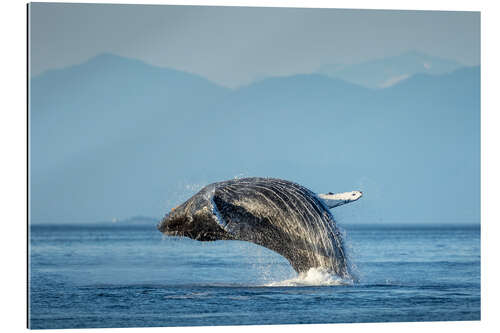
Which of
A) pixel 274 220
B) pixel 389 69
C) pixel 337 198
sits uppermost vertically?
pixel 389 69

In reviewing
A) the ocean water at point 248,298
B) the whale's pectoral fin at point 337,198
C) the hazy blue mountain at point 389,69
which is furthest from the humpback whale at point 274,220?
the hazy blue mountain at point 389,69

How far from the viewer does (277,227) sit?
1659 centimetres

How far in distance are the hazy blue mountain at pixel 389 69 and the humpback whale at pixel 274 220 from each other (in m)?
4.15

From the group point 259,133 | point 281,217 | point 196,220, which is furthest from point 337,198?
point 259,133

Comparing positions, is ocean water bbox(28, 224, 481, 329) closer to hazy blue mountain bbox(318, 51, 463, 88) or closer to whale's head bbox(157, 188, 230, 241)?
whale's head bbox(157, 188, 230, 241)

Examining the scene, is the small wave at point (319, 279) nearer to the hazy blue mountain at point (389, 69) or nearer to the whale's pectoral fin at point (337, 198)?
the whale's pectoral fin at point (337, 198)

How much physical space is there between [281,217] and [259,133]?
1983 centimetres

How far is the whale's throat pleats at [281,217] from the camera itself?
1627 centimetres

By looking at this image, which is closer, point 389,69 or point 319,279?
point 319,279

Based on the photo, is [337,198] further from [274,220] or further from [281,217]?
[274,220]

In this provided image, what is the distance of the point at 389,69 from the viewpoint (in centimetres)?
2203

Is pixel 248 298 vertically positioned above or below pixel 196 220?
below

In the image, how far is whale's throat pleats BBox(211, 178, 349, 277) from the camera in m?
16.3

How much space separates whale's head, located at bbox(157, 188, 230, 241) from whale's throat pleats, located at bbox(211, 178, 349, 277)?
29 centimetres
